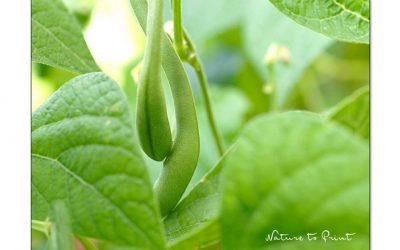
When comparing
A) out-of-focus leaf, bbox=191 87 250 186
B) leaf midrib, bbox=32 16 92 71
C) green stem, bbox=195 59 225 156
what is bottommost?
green stem, bbox=195 59 225 156

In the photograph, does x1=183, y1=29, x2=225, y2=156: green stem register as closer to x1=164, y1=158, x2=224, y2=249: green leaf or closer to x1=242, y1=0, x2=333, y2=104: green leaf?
x1=164, y1=158, x2=224, y2=249: green leaf

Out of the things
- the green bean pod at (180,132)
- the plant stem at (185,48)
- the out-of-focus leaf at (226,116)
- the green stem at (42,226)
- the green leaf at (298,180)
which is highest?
the out-of-focus leaf at (226,116)

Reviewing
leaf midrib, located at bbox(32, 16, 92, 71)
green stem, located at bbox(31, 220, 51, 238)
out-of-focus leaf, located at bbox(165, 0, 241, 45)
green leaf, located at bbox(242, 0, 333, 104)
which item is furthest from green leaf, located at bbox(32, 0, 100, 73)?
out-of-focus leaf, located at bbox(165, 0, 241, 45)

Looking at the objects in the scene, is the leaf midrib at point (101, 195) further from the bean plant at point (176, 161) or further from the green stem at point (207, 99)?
the green stem at point (207, 99)

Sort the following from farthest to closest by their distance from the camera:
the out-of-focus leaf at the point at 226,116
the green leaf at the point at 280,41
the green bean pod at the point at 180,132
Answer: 1. the out-of-focus leaf at the point at 226,116
2. the green leaf at the point at 280,41
3. the green bean pod at the point at 180,132

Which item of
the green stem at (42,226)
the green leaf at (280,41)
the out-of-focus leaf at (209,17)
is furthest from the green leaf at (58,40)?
the out-of-focus leaf at (209,17)
